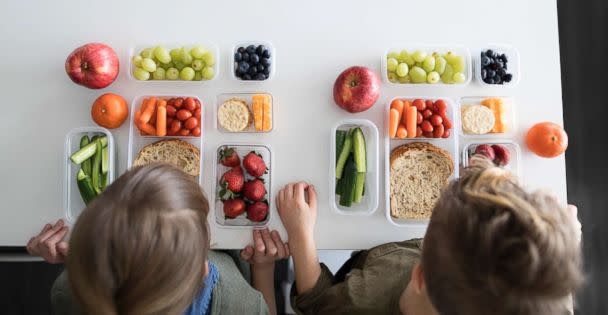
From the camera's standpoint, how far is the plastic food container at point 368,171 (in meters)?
1.20

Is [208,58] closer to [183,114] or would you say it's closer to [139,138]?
[183,114]

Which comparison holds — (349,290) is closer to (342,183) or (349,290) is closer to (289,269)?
(342,183)

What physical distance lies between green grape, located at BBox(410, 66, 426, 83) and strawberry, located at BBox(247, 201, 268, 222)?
A: 21.8 inches

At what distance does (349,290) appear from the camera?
1045mm

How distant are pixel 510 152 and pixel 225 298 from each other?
887 mm

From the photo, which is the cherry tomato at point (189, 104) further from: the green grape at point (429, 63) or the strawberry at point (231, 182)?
the green grape at point (429, 63)

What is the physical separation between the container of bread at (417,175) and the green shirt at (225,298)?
428mm

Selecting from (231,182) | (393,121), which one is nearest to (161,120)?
(231,182)

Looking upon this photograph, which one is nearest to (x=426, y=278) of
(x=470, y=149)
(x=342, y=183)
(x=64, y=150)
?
(x=342, y=183)

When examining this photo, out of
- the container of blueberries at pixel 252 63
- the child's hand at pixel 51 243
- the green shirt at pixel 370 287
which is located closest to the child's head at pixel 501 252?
the green shirt at pixel 370 287

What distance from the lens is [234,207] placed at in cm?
117

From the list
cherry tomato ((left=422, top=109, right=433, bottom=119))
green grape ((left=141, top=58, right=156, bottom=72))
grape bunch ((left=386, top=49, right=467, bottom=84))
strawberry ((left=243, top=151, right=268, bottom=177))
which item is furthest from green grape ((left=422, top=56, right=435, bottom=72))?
green grape ((left=141, top=58, right=156, bottom=72))

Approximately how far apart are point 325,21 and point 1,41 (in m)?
0.94

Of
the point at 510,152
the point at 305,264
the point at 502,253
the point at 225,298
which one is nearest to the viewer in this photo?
the point at 502,253
